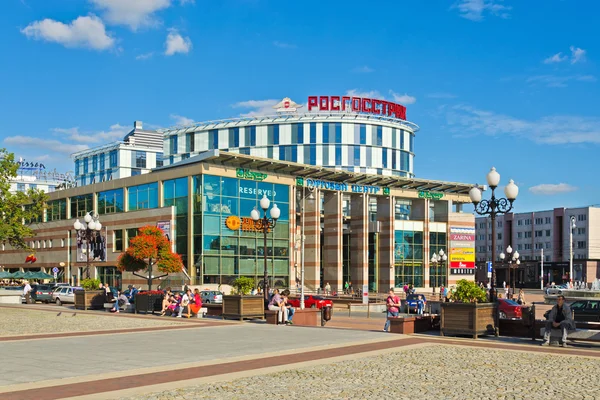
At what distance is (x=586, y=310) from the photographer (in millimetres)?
31734

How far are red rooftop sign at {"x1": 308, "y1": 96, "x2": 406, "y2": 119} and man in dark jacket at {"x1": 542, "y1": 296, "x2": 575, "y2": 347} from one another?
262ft

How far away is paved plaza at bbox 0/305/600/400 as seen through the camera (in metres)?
11.5

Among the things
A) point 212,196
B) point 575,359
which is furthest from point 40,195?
point 575,359

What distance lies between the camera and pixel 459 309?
2067 cm

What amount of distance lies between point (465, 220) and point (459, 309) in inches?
2364

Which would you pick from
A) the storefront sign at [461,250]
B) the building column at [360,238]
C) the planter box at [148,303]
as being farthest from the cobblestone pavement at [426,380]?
the storefront sign at [461,250]

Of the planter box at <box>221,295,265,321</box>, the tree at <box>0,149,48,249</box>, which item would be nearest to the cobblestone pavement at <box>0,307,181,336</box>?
the planter box at <box>221,295,265,321</box>

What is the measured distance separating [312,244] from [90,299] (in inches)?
1213

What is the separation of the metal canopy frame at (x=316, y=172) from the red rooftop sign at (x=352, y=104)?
82.2ft

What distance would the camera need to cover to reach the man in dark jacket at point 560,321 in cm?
1858

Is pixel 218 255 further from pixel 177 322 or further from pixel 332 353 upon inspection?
pixel 332 353

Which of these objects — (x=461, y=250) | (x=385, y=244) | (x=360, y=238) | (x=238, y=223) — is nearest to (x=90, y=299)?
(x=238, y=223)

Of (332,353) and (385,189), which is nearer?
(332,353)

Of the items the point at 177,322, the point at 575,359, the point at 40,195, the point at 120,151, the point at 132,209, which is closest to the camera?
the point at 575,359
